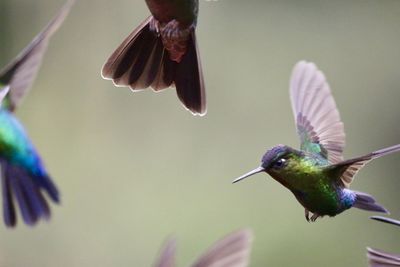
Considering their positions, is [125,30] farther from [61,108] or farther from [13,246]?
[13,246]

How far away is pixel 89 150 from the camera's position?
2.26 metres

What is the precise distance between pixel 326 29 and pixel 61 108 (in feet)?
2.60

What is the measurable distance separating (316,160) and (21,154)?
337 millimetres

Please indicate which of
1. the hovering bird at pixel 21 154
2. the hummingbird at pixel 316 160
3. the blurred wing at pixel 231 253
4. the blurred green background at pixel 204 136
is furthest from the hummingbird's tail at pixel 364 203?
the blurred green background at pixel 204 136

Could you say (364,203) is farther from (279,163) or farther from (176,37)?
(176,37)

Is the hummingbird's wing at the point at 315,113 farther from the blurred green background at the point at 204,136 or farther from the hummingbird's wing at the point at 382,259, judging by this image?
the blurred green background at the point at 204,136

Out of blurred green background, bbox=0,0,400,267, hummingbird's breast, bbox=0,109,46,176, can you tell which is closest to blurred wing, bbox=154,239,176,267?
hummingbird's breast, bbox=0,109,46,176

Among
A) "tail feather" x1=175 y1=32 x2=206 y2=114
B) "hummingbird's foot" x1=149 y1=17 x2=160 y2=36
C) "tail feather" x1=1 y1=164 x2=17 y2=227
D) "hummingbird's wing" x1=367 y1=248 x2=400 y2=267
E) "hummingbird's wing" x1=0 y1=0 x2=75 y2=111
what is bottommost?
"hummingbird's wing" x1=367 y1=248 x2=400 y2=267

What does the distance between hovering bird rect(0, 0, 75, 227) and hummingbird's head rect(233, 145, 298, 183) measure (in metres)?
0.20

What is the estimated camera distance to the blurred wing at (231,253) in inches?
19.6

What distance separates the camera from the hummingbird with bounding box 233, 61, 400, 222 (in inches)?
22.3

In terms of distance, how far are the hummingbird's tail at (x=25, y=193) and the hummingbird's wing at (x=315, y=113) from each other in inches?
9.5

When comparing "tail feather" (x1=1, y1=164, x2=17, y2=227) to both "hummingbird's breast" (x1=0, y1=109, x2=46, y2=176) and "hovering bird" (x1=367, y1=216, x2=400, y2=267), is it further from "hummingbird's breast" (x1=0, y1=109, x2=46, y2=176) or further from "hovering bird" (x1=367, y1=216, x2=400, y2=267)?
"hovering bird" (x1=367, y1=216, x2=400, y2=267)

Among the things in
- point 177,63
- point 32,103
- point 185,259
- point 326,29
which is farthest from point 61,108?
point 177,63
